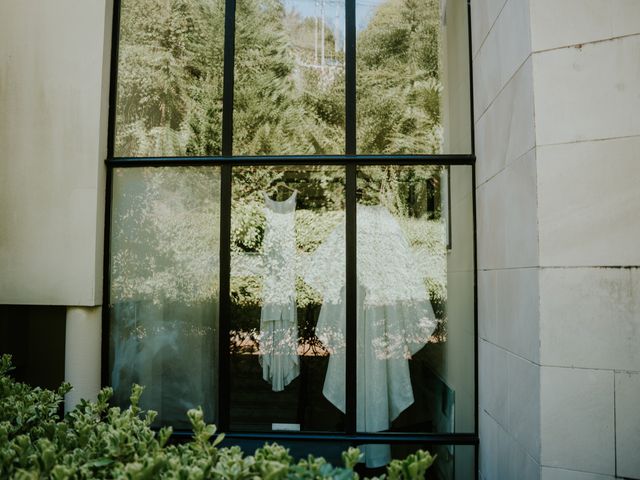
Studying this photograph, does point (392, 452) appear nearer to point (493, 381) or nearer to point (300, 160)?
point (493, 381)

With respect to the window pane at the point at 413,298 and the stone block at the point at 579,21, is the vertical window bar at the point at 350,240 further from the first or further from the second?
the stone block at the point at 579,21

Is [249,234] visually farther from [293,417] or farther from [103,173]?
[293,417]

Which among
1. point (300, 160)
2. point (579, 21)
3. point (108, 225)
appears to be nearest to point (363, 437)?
point (300, 160)

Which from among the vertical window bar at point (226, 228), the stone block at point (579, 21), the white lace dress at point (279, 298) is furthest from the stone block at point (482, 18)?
the vertical window bar at point (226, 228)

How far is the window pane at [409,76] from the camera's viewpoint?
4.05m

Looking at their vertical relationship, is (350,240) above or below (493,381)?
above

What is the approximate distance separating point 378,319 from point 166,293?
5.88 feet

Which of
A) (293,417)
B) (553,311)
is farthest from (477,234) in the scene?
(293,417)

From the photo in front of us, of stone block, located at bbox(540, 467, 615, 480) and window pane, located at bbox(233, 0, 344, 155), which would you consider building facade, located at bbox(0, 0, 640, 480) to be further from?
window pane, located at bbox(233, 0, 344, 155)

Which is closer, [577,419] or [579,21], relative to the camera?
[577,419]

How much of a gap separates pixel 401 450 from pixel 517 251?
1950mm

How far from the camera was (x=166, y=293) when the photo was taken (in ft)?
13.1

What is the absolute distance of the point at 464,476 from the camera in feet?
12.3

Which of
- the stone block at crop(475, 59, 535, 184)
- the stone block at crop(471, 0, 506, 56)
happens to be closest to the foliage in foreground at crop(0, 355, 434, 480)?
the stone block at crop(475, 59, 535, 184)
